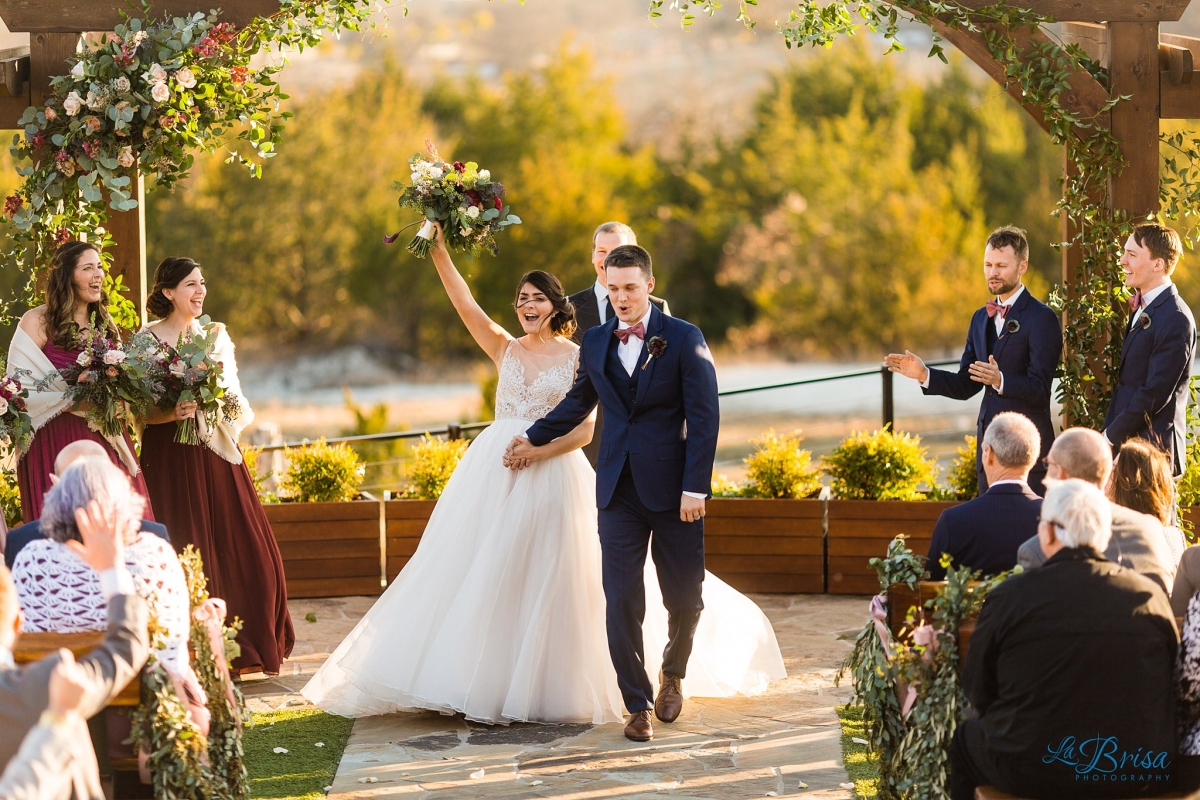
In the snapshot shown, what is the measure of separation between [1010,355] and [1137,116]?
4.73ft

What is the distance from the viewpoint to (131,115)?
5500 millimetres

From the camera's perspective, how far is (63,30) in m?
5.70

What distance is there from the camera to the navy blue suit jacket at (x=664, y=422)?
488 cm

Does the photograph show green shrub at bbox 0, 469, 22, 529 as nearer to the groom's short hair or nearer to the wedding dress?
the wedding dress

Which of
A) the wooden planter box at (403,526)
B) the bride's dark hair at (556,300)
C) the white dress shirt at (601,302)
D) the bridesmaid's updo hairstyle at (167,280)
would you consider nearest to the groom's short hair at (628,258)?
the bride's dark hair at (556,300)

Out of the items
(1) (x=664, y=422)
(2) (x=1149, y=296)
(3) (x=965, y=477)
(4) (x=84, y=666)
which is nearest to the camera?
(4) (x=84, y=666)

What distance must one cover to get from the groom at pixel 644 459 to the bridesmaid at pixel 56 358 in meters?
1.87

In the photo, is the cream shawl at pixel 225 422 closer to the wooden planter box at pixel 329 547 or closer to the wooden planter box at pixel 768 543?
the wooden planter box at pixel 329 547

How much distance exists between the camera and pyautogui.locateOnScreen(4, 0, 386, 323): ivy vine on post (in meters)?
5.54

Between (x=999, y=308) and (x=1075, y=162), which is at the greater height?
(x=1075, y=162)

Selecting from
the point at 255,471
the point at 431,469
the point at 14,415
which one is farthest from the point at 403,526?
the point at 14,415

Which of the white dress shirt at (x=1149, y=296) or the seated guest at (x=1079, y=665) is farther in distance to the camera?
the white dress shirt at (x=1149, y=296)

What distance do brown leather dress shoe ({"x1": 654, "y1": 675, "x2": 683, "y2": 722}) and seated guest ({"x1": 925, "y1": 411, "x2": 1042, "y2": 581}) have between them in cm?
157

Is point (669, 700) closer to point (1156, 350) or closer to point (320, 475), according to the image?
point (1156, 350)
